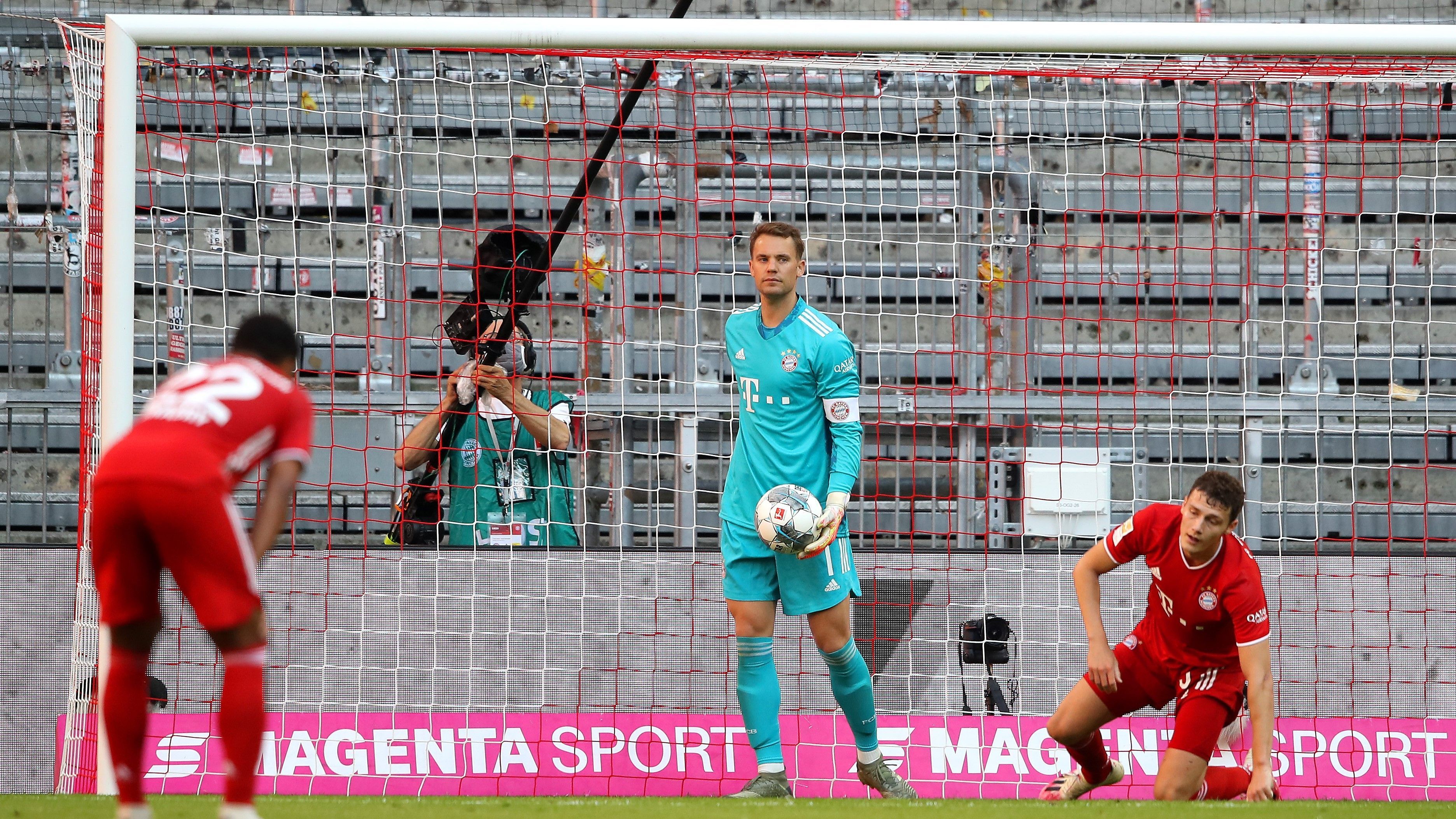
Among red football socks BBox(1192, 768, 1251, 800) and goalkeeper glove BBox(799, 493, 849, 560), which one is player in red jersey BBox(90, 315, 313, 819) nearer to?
goalkeeper glove BBox(799, 493, 849, 560)

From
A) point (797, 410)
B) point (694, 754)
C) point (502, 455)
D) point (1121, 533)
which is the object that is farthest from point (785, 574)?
point (502, 455)

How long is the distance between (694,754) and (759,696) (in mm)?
1602

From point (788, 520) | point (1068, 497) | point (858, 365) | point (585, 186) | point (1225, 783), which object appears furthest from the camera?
point (1068, 497)

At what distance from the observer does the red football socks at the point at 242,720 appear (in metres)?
2.66

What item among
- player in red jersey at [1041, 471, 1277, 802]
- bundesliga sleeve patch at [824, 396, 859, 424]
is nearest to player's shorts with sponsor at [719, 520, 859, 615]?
bundesliga sleeve patch at [824, 396, 859, 424]

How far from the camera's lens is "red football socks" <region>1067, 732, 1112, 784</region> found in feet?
16.2

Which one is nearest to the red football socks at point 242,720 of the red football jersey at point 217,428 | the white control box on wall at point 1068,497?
the red football jersey at point 217,428

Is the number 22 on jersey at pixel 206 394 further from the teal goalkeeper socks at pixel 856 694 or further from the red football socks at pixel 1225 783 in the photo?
the red football socks at pixel 1225 783

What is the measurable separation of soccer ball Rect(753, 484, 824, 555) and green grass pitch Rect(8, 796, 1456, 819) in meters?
0.81

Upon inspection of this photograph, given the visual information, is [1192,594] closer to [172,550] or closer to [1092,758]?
[1092,758]

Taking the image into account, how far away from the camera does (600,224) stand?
802 centimetres

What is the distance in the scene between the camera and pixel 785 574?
4.46m

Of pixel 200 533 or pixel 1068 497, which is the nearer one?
pixel 200 533

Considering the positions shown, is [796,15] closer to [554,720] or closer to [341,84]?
[341,84]
